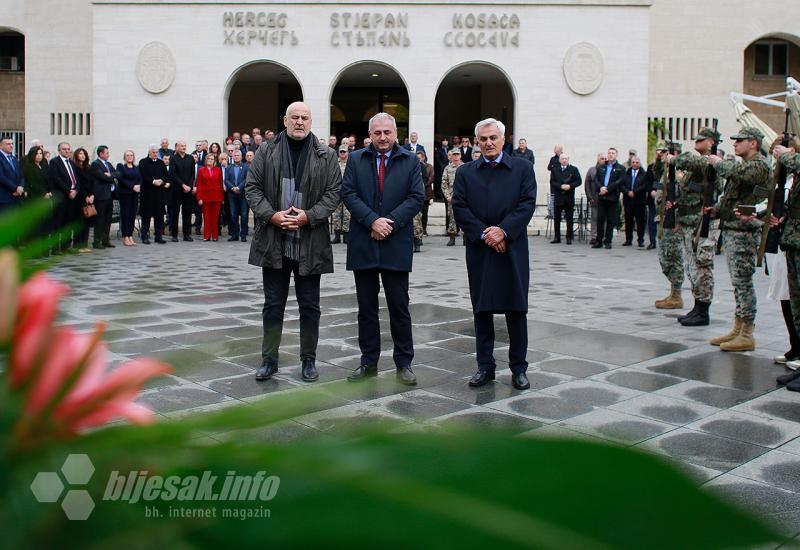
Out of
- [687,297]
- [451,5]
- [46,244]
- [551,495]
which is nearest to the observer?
[551,495]

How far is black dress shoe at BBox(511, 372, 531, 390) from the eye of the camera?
597cm

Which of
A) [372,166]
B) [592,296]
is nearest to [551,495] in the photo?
[372,166]

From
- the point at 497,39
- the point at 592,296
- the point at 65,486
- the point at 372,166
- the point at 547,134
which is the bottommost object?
the point at 592,296

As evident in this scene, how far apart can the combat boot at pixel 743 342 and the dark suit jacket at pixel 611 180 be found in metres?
11.4

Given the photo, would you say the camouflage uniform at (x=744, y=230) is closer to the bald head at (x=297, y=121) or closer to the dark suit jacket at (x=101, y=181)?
the bald head at (x=297, y=121)

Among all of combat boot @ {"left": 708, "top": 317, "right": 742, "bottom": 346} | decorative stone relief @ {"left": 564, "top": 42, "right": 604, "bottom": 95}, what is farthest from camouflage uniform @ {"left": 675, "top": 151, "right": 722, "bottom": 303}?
decorative stone relief @ {"left": 564, "top": 42, "right": 604, "bottom": 95}

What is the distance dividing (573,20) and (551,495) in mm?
25826

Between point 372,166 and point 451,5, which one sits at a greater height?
point 451,5

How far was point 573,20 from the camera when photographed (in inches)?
968

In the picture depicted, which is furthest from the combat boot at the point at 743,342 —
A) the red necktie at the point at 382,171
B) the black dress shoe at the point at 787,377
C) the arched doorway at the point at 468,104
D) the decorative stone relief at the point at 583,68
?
the arched doorway at the point at 468,104

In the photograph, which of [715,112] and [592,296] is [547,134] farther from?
[592,296]

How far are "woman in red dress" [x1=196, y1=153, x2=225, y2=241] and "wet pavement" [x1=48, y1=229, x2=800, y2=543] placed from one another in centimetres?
717

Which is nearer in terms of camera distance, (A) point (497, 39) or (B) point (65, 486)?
(B) point (65, 486)

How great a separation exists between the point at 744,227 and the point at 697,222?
1466mm
